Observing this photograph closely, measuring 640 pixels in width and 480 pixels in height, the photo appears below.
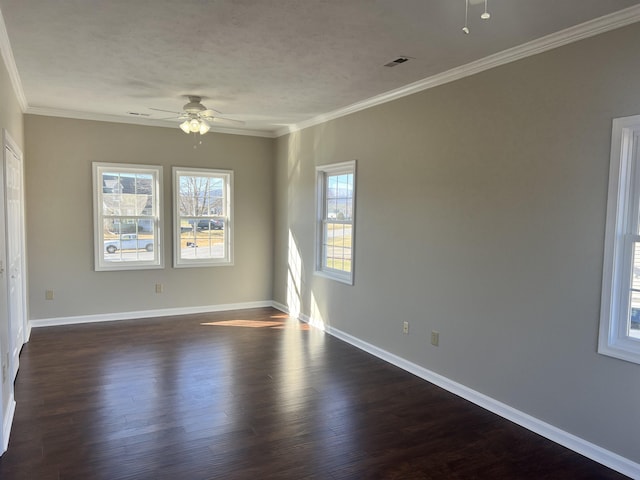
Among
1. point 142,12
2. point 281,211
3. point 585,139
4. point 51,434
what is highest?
point 142,12

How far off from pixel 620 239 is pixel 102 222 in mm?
5565

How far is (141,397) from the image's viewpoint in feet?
11.5

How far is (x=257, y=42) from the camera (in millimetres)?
3047

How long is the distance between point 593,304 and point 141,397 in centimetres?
331

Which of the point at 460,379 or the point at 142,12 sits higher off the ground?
the point at 142,12

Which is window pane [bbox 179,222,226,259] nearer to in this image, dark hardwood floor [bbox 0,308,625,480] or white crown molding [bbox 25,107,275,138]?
white crown molding [bbox 25,107,275,138]

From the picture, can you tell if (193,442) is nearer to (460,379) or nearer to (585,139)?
(460,379)

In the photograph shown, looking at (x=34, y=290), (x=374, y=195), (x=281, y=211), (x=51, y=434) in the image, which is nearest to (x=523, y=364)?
(x=374, y=195)

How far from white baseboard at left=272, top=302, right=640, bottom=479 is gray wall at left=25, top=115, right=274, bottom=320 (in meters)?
2.72

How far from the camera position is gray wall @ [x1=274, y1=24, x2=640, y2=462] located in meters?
2.70

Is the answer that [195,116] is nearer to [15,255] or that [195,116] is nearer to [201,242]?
[15,255]

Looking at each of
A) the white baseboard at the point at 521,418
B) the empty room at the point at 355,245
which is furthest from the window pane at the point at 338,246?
the white baseboard at the point at 521,418

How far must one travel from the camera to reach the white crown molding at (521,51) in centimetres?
253

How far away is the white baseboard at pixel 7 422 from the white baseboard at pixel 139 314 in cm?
248
